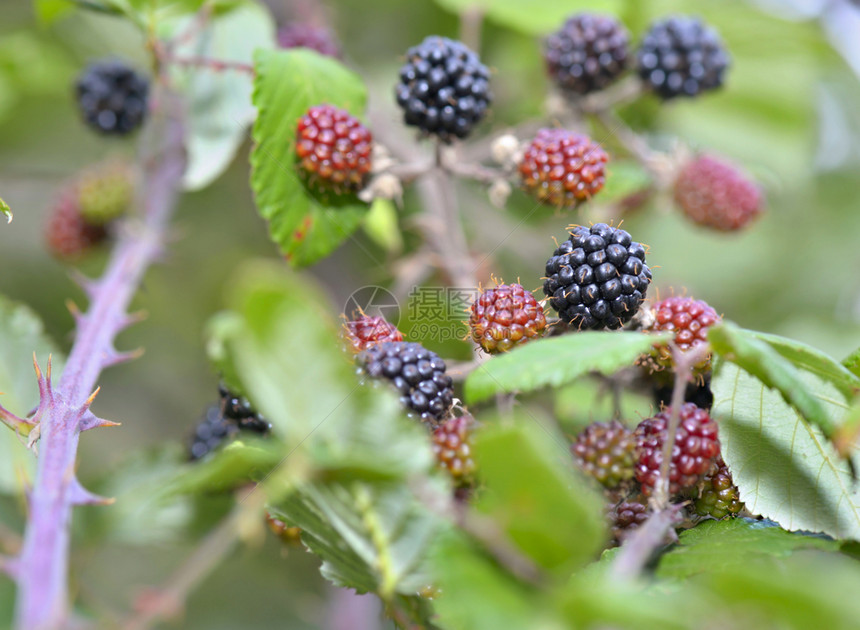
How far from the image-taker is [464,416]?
0.80 m

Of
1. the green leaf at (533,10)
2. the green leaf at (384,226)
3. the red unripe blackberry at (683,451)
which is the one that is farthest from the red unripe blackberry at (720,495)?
the green leaf at (533,10)

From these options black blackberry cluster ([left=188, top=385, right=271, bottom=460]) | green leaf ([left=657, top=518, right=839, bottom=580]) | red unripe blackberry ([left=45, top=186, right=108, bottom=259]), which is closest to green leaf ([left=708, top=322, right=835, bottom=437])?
green leaf ([left=657, top=518, right=839, bottom=580])

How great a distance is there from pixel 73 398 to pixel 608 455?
1.92 feet

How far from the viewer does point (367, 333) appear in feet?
2.90

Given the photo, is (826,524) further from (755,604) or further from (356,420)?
(356,420)

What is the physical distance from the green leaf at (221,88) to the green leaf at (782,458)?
0.85m

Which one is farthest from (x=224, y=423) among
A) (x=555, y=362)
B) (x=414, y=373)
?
(x=555, y=362)

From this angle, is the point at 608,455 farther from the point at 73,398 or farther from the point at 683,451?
the point at 73,398

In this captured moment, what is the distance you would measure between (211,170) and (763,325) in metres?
1.30

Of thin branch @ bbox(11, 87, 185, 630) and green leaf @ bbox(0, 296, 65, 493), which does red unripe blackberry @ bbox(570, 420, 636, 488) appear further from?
green leaf @ bbox(0, 296, 65, 493)

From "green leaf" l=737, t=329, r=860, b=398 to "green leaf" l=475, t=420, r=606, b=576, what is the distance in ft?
0.94

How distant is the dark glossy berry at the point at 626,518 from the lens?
2.52 ft

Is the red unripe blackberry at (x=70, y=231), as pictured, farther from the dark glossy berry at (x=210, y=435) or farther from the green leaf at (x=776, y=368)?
the green leaf at (x=776, y=368)

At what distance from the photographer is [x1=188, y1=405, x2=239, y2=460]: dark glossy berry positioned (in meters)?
0.98
